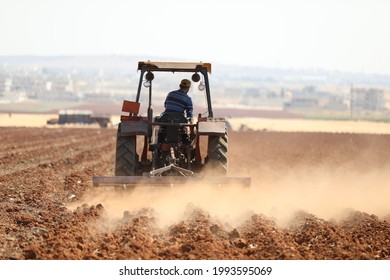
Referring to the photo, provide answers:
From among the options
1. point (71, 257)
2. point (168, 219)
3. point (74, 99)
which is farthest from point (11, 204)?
point (74, 99)

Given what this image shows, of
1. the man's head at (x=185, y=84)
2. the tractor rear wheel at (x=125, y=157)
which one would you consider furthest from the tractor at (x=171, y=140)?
the man's head at (x=185, y=84)

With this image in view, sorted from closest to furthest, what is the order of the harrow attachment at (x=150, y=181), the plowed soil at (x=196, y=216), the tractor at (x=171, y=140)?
the plowed soil at (x=196, y=216), the harrow attachment at (x=150, y=181), the tractor at (x=171, y=140)

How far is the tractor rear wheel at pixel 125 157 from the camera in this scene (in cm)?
1488

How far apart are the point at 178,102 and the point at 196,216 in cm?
278

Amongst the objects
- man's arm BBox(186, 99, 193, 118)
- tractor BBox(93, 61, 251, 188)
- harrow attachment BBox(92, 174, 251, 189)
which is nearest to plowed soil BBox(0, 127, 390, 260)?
harrow attachment BBox(92, 174, 251, 189)

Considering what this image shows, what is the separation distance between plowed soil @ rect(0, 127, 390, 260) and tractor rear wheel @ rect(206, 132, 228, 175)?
56cm

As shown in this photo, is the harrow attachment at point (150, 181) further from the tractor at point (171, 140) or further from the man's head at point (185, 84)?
the man's head at point (185, 84)

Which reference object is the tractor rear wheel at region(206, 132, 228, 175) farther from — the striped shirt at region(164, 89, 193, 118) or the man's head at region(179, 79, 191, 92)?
the man's head at region(179, 79, 191, 92)

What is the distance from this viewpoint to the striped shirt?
14906mm

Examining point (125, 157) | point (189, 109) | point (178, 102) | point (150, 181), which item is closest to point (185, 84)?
point (178, 102)

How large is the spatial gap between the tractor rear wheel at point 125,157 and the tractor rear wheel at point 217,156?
121 cm

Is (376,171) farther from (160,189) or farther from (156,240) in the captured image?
(156,240)

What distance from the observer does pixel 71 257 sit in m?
9.45
